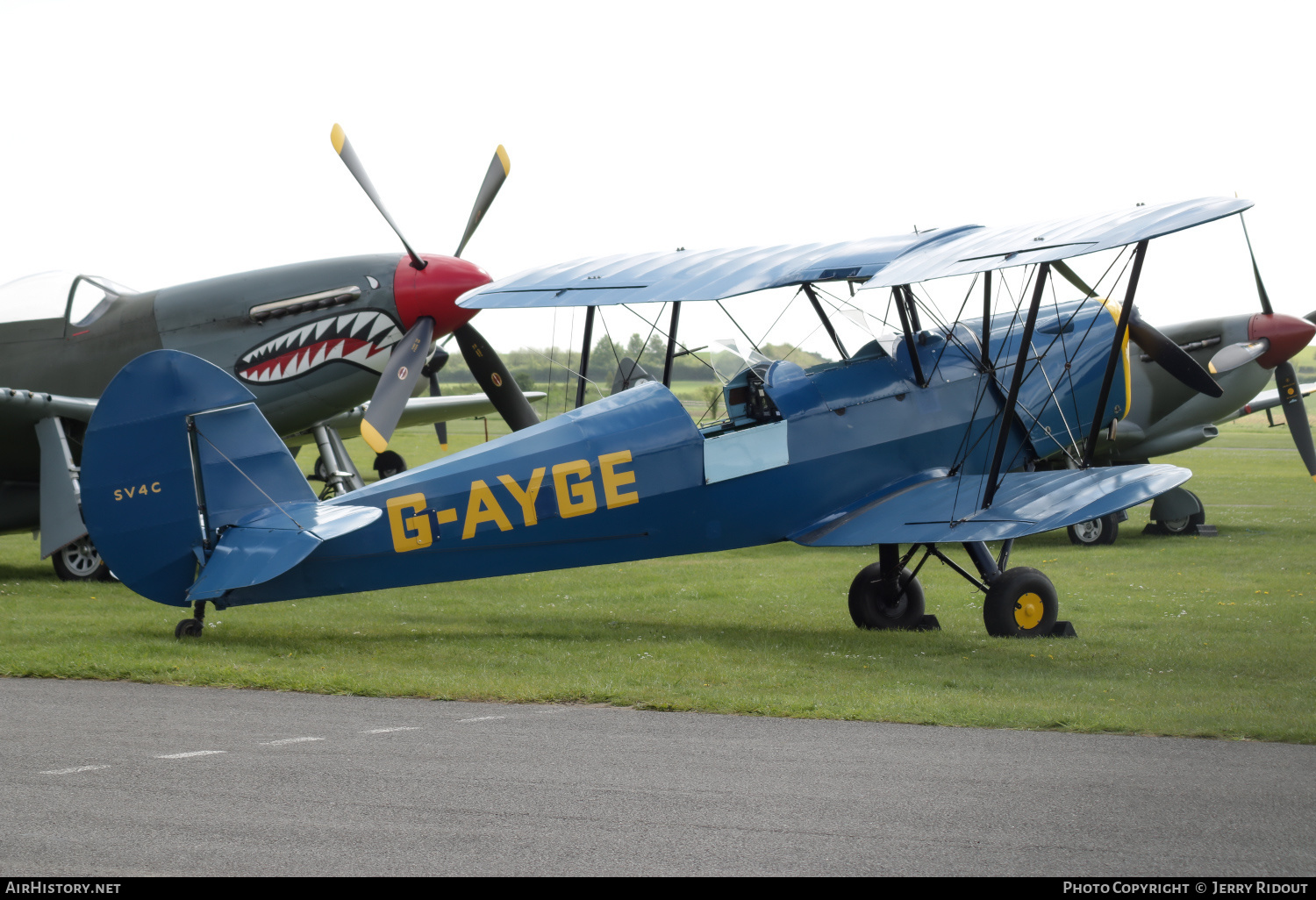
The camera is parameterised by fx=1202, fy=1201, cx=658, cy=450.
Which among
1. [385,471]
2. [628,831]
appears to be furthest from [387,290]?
[385,471]

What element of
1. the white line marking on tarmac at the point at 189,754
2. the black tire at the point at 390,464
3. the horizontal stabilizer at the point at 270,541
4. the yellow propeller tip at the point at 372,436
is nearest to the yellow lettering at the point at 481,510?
the horizontal stabilizer at the point at 270,541

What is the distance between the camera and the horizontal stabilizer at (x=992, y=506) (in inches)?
349

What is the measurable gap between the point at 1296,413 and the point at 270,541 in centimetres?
1335

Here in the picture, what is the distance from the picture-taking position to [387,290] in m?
13.4

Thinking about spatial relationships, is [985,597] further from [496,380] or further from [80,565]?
[80,565]

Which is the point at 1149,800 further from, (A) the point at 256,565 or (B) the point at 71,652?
(B) the point at 71,652

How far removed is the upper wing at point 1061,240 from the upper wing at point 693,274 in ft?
2.98

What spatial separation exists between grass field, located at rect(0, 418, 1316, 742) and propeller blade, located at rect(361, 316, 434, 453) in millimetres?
1724

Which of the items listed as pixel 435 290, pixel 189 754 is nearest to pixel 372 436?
pixel 435 290

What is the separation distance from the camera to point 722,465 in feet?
31.8

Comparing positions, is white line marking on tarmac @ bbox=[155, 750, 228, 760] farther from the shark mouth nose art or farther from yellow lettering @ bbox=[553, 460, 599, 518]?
the shark mouth nose art

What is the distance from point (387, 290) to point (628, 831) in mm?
9866

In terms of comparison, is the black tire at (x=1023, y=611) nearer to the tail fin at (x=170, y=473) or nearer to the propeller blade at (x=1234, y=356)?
the tail fin at (x=170, y=473)

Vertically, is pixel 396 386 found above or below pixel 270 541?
above
